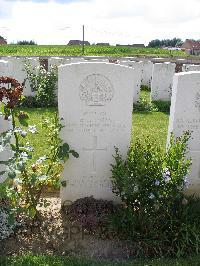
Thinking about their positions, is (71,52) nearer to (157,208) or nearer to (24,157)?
(157,208)

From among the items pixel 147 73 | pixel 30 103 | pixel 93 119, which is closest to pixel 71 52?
pixel 147 73

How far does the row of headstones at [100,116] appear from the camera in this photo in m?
4.49

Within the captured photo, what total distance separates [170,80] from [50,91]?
3.79 m

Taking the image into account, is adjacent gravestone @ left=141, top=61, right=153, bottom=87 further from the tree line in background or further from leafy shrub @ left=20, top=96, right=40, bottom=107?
the tree line in background

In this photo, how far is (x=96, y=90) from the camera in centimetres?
453

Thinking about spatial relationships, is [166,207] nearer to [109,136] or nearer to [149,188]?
[149,188]

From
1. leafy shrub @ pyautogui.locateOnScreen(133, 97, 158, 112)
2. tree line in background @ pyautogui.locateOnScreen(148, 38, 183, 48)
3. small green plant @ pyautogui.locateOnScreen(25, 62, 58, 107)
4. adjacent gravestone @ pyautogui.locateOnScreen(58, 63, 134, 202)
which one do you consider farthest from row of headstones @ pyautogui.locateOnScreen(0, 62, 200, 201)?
tree line in background @ pyautogui.locateOnScreen(148, 38, 183, 48)

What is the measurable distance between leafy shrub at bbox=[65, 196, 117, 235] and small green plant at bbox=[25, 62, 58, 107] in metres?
6.28

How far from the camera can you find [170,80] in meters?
11.8

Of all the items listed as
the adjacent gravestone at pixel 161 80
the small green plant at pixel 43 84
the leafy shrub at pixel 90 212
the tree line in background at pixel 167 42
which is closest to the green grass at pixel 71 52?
the adjacent gravestone at pixel 161 80

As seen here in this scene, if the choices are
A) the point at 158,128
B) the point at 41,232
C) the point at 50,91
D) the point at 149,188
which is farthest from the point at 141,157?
the point at 50,91

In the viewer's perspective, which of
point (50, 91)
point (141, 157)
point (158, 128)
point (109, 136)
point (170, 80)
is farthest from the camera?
point (170, 80)

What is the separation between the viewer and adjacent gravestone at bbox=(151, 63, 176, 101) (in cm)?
1170

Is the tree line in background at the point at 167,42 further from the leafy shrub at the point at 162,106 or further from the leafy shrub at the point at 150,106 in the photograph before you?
the leafy shrub at the point at 150,106
